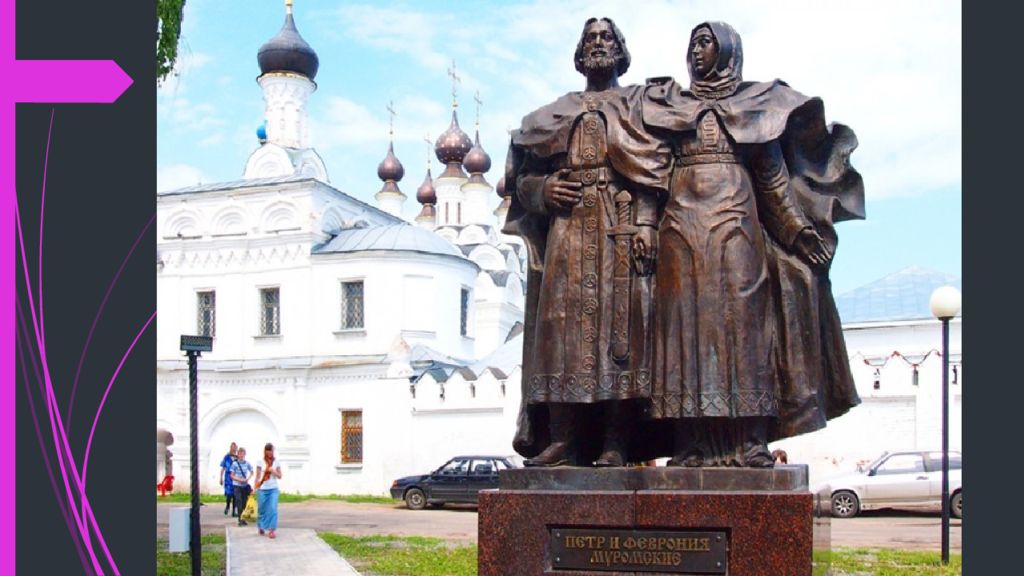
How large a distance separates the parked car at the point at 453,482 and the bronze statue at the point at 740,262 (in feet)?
59.0

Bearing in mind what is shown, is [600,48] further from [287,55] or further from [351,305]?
[287,55]

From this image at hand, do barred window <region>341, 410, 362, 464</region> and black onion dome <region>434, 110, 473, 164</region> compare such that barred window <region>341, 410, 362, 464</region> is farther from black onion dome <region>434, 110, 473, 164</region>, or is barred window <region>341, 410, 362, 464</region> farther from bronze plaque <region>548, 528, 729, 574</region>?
bronze plaque <region>548, 528, 729, 574</region>

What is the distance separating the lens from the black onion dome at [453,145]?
4953 centimetres

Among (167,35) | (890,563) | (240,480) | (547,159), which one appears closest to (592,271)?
(547,159)

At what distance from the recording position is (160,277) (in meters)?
33.3

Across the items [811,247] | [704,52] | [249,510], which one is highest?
[704,52]

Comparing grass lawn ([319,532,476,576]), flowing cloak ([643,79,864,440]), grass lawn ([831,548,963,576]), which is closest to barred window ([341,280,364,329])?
grass lawn ([319,532,476,576])

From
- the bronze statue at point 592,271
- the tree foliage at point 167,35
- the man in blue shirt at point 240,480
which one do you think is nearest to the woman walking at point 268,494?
the man in blue shirt at point 240,480

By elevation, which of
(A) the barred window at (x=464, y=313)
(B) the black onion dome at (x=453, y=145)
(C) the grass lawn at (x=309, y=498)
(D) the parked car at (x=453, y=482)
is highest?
(B) the black onion dome at (x=453, y=145)

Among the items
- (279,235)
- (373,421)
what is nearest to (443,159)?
(279,235)

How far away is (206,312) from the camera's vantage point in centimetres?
3322

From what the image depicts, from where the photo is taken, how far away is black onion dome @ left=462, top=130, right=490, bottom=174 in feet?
160

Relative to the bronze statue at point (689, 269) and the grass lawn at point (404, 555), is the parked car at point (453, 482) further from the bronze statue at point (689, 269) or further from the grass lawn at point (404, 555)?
the bronze statue at point (689, 269)

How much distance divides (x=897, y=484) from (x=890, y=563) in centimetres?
754
